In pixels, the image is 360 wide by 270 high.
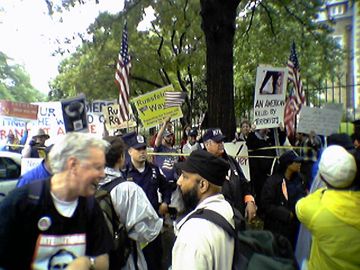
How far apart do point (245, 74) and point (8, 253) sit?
70.5ft

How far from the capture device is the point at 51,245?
7.70 ft

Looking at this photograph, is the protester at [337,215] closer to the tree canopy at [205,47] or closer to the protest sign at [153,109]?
the tree canopy at [205,47]

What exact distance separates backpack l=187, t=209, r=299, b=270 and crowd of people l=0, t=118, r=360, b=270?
48 mm

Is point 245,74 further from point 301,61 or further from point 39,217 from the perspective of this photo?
point 39,217

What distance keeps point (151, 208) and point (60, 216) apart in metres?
1.37

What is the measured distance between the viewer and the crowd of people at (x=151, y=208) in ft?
7.58

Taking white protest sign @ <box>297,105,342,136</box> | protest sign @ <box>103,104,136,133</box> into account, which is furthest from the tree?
white protest sign @ <box>297,105,342,136</box>

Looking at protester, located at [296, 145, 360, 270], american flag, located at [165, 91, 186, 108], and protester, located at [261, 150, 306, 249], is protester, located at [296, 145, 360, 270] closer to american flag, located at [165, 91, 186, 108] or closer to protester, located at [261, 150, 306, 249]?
protester, located at [261, 150, 306, 249]

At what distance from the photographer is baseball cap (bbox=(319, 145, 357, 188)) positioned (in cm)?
315

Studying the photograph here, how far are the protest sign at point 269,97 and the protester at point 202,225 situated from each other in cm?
458

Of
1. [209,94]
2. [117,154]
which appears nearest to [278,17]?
[209,94]

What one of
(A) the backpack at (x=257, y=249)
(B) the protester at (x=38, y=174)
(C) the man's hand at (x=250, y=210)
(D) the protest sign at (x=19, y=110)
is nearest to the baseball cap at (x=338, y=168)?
(A) the backpack at (x=257, y=249)

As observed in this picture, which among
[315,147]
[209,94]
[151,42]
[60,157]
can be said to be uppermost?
[151,42]

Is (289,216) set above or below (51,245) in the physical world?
below
